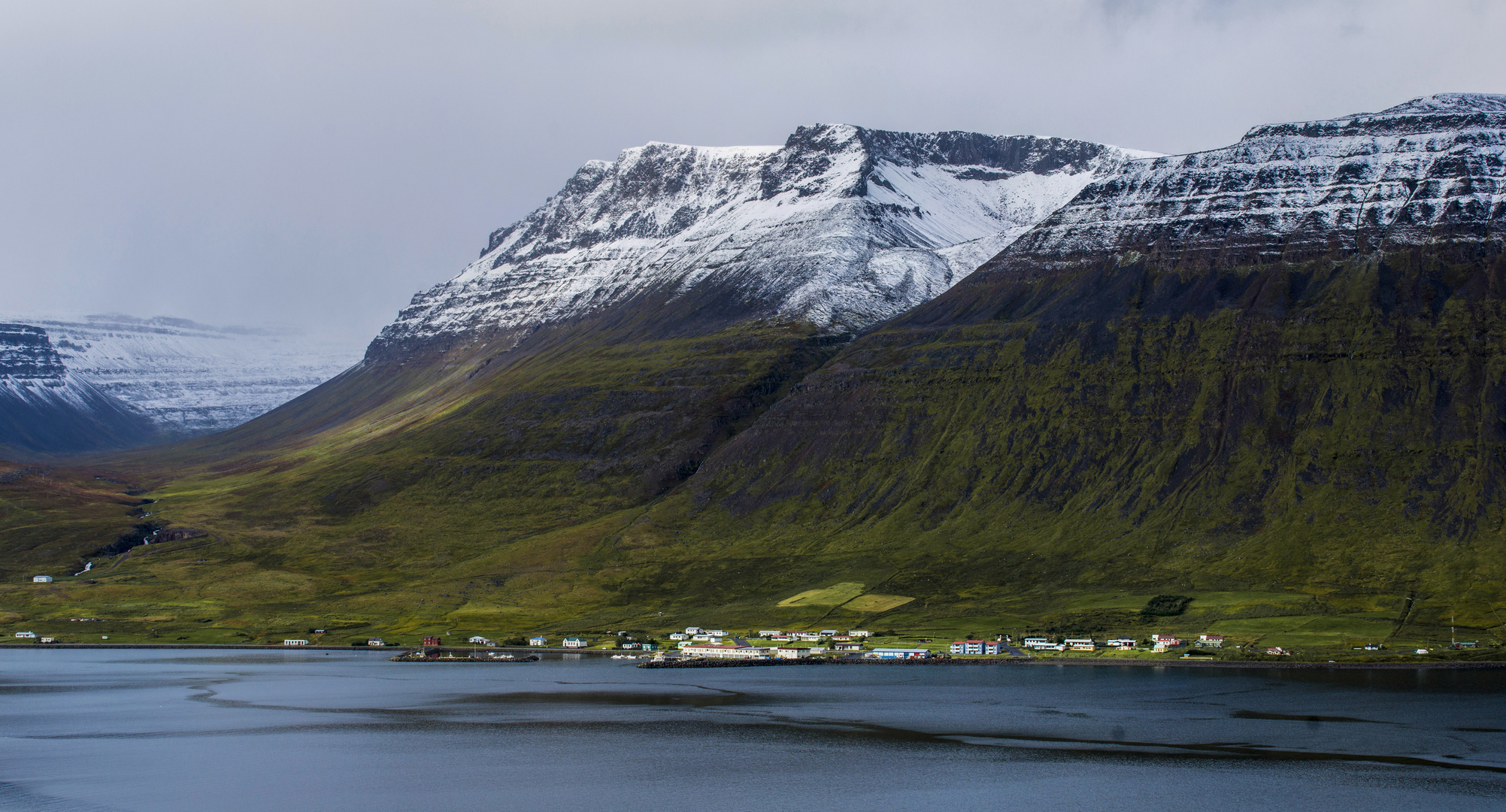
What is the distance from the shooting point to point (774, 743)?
126000 millimetres

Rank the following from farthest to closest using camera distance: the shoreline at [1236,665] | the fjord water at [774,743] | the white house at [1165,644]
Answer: the white house at [1165,644] → the shoreline at [1236,665] → the fjord water at [774,743]

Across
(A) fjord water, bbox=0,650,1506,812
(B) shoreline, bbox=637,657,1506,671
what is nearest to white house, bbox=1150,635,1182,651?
(B) shoreline, bbox=637,657,1506,671

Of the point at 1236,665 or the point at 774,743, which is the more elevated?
the point at 1236,665

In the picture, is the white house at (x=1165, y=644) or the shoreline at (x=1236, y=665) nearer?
the shoreline at (x=1236, y=665)

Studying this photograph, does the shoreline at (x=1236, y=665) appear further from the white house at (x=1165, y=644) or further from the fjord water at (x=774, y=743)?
the white house at (x=1165, y=644)

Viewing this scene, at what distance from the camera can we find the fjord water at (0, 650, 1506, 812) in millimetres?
102000

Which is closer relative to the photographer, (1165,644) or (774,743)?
(774,743)

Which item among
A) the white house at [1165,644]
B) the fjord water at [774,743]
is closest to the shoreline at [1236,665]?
the fjord water at [774,743]

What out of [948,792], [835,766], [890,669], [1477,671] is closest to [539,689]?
[890,669]

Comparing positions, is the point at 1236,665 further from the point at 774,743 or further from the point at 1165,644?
the point at 774,743

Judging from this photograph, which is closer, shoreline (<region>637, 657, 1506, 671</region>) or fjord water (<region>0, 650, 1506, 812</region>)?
fjord water (<region>0, 650, 1506, 812</region>)

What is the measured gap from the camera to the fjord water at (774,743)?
Result: 102000 mm

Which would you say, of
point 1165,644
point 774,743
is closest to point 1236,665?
A: point 1165,644

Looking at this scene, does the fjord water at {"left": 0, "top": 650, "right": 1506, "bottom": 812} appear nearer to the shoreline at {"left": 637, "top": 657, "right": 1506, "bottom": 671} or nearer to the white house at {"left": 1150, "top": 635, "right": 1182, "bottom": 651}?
the shoreline at {"left": 637, "top": 657, "right": 1506, "bottom": 671}
